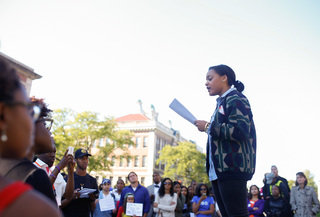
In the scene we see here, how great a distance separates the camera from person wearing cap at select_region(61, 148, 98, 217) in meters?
4.82

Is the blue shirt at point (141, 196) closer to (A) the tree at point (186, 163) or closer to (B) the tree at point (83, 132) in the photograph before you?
(B) the tree at point (83, 132)

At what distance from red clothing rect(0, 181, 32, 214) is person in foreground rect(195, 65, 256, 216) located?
2.10 m

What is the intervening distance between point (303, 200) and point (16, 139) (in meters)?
9.60

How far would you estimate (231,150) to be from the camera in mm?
2754

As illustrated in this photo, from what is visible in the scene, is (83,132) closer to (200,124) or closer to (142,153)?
(142,153)

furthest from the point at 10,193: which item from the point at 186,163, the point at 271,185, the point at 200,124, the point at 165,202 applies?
the point at 186,163

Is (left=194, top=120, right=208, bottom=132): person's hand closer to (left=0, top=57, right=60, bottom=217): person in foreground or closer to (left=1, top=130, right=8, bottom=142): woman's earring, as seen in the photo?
(left=0, top=57, right=60, bottom=217): person in foreground

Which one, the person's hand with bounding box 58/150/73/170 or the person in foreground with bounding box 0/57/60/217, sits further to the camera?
the person's hand with bounding box 58/150/73/170

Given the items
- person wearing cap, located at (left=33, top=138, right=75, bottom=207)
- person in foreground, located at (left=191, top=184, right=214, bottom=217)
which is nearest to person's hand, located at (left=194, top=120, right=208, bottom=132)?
person wearing cap, located at (left=33, top=138, right=75, bottom=207)

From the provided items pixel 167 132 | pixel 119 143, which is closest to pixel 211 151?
pixel 119 143

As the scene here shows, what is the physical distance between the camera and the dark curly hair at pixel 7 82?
999 millimetres

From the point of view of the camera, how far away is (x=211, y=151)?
116 inches

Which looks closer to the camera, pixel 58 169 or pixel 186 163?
pixel 58 169

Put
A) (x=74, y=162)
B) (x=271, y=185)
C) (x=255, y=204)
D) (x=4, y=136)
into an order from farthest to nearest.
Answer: (x=271, y=185) → (x=255, y=204) → (x=74, y=162) → (x=4, y=136)
